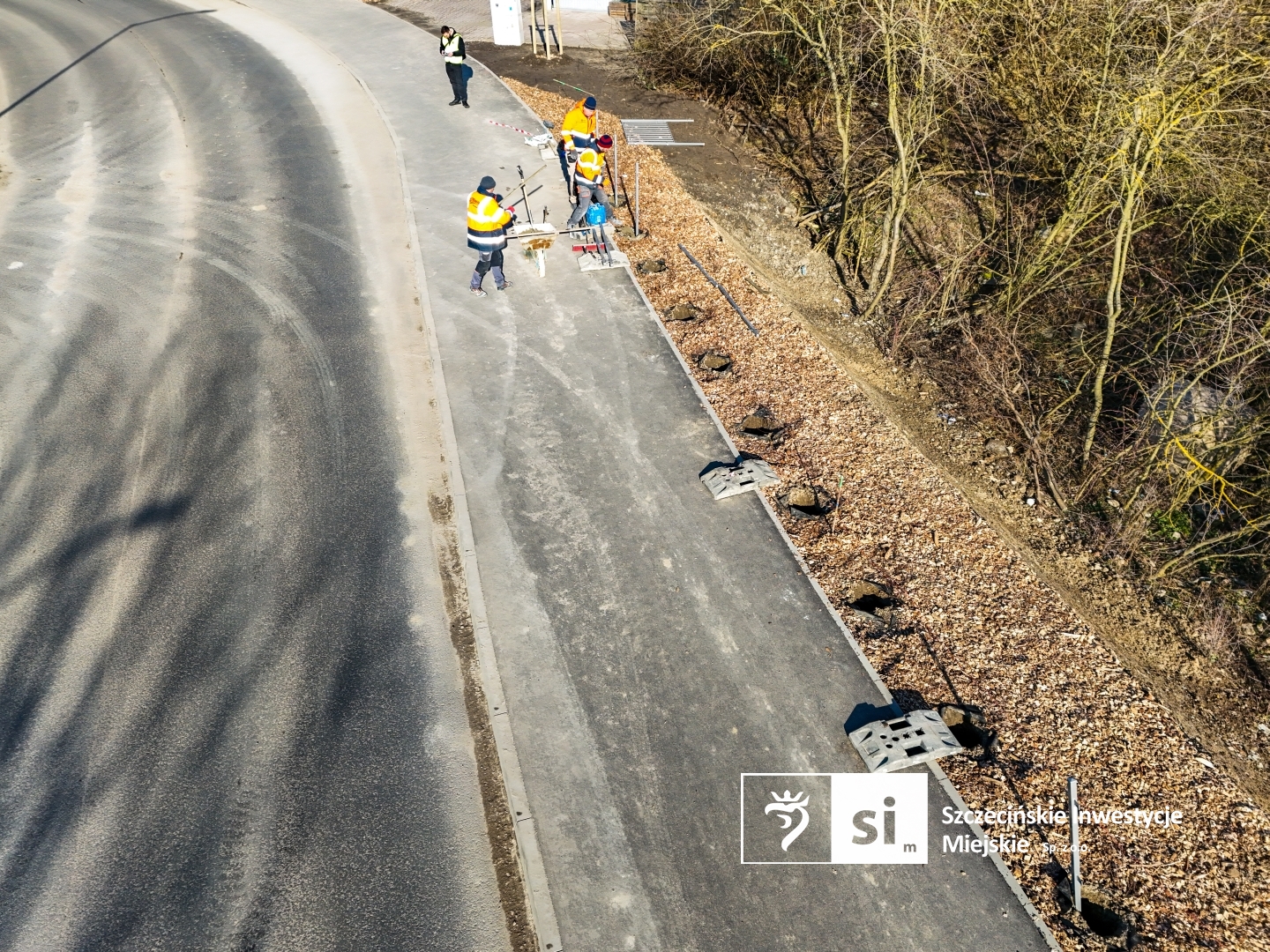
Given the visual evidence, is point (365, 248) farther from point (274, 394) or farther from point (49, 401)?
point (49, 401)

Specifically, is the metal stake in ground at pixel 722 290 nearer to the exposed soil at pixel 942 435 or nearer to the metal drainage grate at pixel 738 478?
the exposed soil at pixel 942 435

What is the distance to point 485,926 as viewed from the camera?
18.7 ft

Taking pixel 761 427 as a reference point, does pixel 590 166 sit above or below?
above

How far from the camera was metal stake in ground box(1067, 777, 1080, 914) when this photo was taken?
5773 mm

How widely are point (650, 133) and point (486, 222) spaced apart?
21.6ft

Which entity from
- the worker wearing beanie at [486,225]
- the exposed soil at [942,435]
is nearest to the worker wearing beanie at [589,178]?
the worker wearing beanie at [486,225]

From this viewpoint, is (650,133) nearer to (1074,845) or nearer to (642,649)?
(642,649)

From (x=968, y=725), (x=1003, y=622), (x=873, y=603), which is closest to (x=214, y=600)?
(x=873, y=603)

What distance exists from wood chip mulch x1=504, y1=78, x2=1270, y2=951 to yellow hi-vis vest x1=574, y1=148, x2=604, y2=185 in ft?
9.39

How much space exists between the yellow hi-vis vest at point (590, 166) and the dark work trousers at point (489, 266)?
178 centimetres

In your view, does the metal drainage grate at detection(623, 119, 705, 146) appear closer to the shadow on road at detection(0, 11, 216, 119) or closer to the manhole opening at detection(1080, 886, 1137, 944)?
the shadow on road at detection(0, 11, 216, 119)

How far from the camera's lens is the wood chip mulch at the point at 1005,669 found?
5980 mm

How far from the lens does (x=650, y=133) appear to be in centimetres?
1558

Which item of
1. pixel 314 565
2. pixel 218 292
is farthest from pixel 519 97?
pixel 314 565
